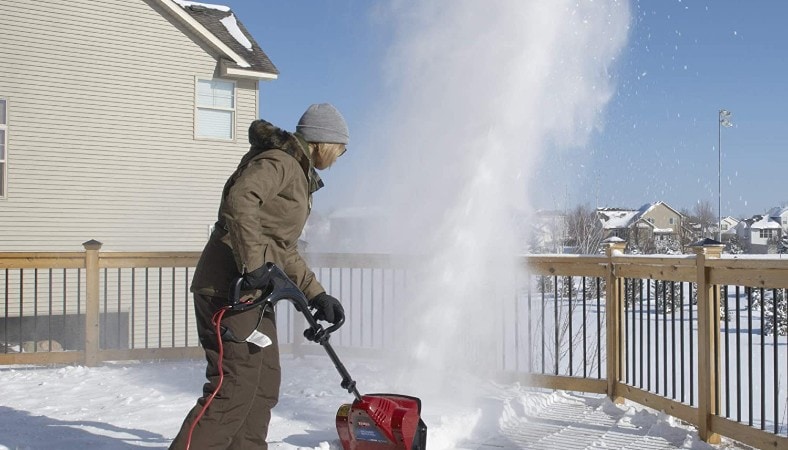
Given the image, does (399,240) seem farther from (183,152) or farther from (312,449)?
(183,152)

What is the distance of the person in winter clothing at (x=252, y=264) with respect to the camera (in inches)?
126

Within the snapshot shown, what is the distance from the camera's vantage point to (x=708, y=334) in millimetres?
4859

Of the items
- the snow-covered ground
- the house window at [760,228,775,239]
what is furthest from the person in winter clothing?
the house window at [760,228,775,239]

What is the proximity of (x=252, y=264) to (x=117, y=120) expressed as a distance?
1442 cm

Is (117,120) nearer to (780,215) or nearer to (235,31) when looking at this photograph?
(235,31)

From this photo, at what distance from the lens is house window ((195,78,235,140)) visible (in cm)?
1722

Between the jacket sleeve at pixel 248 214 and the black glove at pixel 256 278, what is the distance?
19mm

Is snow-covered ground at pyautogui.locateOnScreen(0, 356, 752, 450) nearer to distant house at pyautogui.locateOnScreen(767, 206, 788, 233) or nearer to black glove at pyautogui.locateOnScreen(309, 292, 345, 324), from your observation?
black glove at pyautogui.locateOnScreen(309, 292, 345, 324)

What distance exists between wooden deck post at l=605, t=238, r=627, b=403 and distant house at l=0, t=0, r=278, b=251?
12.5m

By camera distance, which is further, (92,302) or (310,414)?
(92,302)

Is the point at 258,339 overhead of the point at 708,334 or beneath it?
overhead

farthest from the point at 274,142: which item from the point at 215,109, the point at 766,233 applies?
the point at 766,233

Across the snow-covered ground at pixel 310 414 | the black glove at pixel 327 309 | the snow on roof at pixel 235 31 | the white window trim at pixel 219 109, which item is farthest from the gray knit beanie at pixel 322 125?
the snow on roof at pixel 235 31

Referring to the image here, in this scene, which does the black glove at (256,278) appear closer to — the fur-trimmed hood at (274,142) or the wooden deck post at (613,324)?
the fur-trimmed hood at (274,142)
